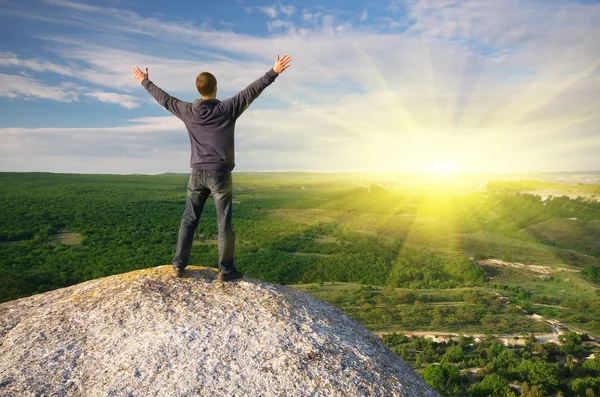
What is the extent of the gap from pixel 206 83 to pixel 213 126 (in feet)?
2.57

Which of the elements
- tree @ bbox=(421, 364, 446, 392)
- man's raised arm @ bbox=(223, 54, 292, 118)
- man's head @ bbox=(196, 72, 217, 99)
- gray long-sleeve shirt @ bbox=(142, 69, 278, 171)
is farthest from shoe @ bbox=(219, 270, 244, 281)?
tree @ bbox=(421, 364, 446, 392)

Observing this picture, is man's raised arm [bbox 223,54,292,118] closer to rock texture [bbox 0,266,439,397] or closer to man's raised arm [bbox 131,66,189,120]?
man's raised arm [bbox 131,66,189,120]

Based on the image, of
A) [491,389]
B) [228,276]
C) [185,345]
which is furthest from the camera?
[491,389]

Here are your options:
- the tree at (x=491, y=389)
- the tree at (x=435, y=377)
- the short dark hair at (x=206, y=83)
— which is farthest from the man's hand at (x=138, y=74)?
the tree at (x=491, y=389)

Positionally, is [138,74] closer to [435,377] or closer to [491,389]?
[435,377]

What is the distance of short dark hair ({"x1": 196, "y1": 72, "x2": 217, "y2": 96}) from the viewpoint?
7642 mm

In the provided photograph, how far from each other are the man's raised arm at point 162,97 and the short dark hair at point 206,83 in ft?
1.38

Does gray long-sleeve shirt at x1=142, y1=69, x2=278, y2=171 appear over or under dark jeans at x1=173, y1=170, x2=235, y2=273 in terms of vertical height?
over

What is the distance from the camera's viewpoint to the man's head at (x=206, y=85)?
764cm

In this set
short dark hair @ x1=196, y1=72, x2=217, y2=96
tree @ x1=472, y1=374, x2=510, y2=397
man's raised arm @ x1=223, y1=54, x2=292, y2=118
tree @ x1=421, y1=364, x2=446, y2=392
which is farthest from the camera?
tree @ x1=472, y1=374, x2=510, y2=397

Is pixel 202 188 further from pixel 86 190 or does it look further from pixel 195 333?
pixel 86 190

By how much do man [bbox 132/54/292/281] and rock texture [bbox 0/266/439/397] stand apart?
1.18m

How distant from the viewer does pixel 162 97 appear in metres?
8.12

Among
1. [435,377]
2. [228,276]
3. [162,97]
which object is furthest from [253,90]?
[435,377]
